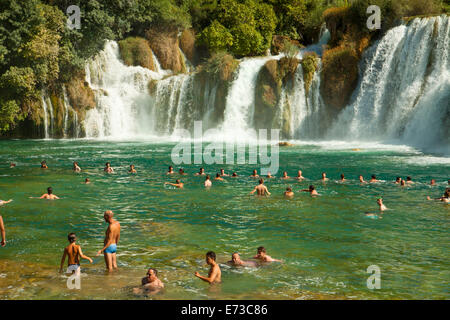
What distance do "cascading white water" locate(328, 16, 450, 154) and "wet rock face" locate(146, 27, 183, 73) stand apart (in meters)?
23.4

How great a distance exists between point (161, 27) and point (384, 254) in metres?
49.8

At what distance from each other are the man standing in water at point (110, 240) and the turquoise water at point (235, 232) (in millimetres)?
303

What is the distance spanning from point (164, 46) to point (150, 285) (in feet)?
→ 165

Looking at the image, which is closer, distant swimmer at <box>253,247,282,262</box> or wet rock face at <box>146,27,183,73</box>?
distant swimmer at <box>253,247,282,262</box>

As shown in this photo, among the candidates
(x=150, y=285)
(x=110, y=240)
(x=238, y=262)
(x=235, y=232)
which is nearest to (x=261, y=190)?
(x=235, y=232)

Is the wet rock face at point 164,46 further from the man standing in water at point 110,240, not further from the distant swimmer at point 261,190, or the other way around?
the man standing in water at point 110,240

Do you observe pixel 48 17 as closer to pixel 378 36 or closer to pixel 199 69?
pixel 199 69

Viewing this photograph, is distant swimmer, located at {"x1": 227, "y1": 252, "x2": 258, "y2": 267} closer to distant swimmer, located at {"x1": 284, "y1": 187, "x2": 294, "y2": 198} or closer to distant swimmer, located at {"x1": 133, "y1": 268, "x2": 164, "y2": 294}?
distant swimmer, located at {"x1": 133, "y1": 268, "x2": 164, "y2": 294}

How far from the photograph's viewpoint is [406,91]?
1492 inches

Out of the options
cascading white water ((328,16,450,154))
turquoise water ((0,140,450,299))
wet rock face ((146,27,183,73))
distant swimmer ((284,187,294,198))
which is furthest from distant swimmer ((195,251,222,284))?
wet rock face ((146,27,183,73))

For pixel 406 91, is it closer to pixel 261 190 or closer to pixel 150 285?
pixel 261 190

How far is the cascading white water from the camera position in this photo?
116 ft
